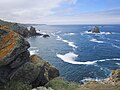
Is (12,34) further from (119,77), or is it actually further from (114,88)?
(119,77)

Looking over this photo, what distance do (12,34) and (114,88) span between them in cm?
830

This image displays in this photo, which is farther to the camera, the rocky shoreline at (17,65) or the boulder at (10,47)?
the rocky shoreline at (17,65)

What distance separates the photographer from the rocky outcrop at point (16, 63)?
39.1 ft

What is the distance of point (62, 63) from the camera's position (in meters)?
52.3

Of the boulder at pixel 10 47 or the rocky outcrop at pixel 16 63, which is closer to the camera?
the boulder at pixel 10 47

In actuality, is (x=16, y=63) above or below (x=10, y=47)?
below

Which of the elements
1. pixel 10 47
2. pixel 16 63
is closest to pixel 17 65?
pixel 16 63

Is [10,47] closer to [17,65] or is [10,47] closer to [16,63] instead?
[16,63]

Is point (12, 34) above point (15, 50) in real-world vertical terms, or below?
above

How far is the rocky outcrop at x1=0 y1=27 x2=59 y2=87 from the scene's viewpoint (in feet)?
39.1

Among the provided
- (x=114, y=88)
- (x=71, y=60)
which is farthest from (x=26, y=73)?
(x=71, y=60)

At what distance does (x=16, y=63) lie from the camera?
1256cm

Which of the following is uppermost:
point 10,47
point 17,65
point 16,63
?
point 10,47

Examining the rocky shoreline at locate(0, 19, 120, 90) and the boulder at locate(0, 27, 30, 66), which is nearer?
the boulder at locate(0, 27, 30, 66)
